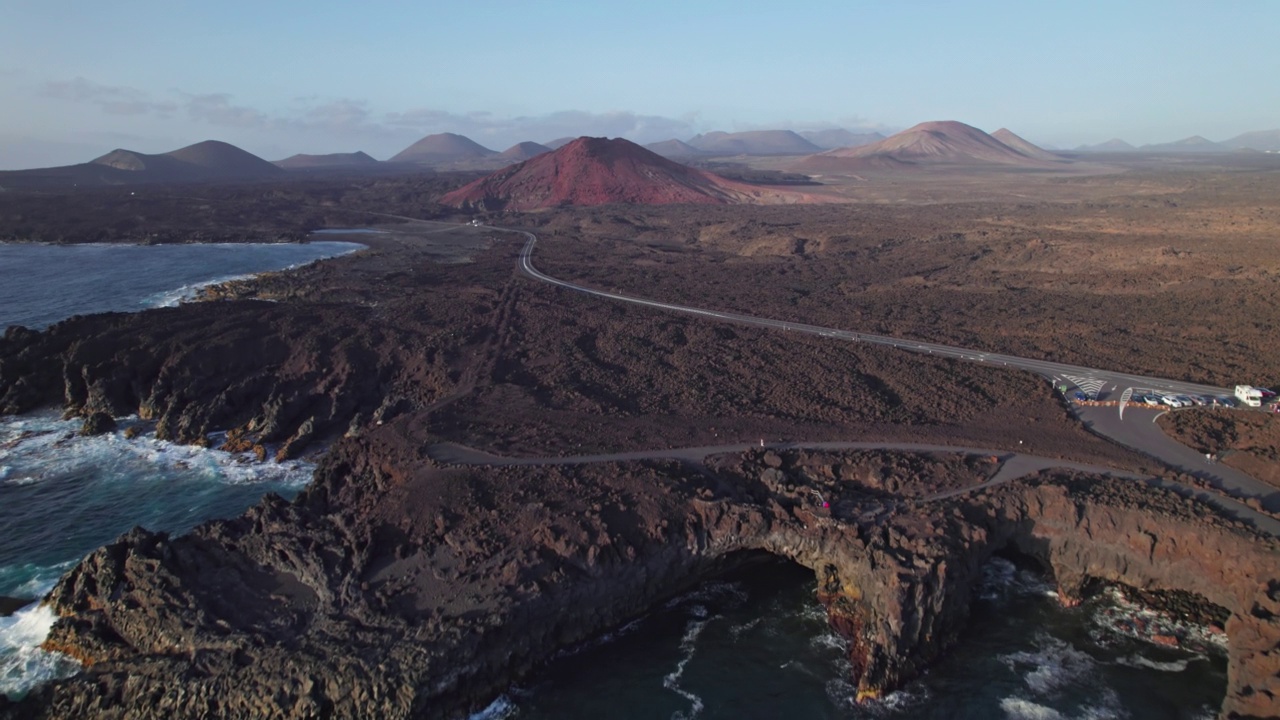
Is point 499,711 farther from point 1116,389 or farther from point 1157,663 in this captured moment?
point 1116,389

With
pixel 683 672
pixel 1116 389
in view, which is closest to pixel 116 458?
pixel 683 672

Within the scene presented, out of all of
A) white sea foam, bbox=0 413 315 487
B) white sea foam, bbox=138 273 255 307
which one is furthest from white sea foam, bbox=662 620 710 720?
white sea foam, bbox=138 273 255 307

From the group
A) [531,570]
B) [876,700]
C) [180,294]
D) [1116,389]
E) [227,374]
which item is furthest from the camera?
[180,294]

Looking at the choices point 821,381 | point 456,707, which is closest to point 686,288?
point 821,381

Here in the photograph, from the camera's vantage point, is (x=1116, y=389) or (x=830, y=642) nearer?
(x=830, y=642)

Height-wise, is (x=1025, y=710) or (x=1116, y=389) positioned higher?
(x=1116, y=389)

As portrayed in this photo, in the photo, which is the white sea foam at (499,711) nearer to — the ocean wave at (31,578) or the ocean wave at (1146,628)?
the ocean wave at (31,578)

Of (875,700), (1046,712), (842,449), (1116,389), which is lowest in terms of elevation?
(1046,712)
